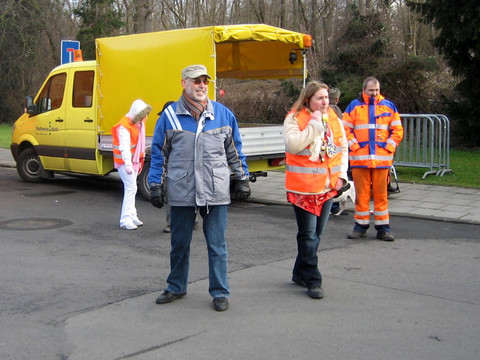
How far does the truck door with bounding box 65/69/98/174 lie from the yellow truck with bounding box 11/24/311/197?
0.02 meters

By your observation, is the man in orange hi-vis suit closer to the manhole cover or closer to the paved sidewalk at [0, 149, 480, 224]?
the paved sidewalk at [0, 149, 480, 224]

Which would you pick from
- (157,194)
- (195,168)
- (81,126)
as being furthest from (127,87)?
(195,168)

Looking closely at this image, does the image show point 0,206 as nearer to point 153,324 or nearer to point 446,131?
point 153,324

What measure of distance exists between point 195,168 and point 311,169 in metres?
1.05

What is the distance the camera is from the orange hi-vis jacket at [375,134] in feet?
26.7

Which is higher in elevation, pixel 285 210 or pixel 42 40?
pixel 42 40

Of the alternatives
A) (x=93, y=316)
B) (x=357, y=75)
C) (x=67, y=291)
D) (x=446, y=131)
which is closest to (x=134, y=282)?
(x=67, y=291)

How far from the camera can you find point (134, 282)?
630cm

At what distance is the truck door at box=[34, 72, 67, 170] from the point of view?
12.9 metres

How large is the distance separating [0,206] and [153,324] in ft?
22.3

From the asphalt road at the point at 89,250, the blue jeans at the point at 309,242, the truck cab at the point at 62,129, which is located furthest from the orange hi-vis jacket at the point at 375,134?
the truck cab at the point at 62,129

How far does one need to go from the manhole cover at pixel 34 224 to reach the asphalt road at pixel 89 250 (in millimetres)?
14

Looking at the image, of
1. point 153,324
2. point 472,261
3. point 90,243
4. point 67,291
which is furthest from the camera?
point 90,243

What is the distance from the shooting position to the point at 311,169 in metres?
5.74
